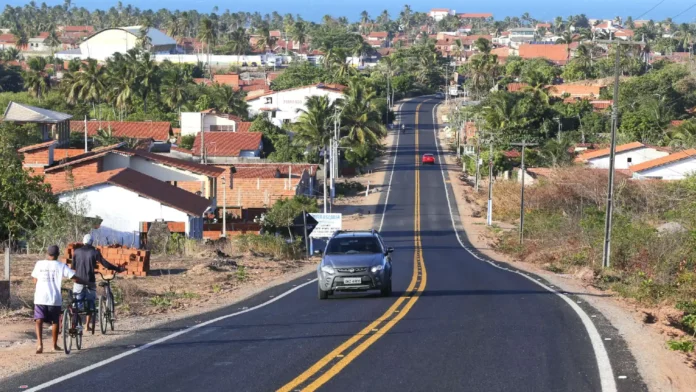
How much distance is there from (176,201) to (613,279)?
2236cm

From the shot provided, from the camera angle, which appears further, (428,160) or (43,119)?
(428,160)

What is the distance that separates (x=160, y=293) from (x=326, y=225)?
22.3 metres

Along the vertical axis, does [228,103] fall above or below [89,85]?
below

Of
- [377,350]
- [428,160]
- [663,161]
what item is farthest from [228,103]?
[377,350]

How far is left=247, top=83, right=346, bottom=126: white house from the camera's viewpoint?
133125 mm

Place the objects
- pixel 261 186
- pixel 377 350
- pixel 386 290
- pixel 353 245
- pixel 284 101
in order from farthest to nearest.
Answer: pixel 284 101, pixel 261 186, pixel 353 245, pixel 386 290, pixel 377 350

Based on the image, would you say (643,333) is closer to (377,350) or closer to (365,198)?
(377,350)

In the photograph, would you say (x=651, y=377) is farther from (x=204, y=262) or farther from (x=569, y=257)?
(x=569, y=257)

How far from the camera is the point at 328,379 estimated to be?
40.5ft

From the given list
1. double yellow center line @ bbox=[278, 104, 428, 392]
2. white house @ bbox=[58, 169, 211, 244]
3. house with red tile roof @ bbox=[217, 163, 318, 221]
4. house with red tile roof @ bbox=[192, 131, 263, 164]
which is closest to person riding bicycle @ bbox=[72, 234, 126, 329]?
double yellow center line @ bbox=[278, 104, 428, 392]

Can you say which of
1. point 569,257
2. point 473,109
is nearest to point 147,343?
point 569,257

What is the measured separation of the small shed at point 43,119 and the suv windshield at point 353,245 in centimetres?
4782

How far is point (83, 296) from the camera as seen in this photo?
52.9 ft

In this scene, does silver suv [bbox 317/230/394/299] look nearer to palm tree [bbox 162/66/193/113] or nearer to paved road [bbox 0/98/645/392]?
paved road [bbox 0/98/645/392]
